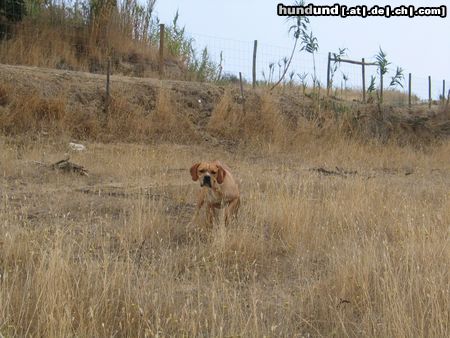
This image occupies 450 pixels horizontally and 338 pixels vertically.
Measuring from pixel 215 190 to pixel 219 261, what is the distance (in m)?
1.28

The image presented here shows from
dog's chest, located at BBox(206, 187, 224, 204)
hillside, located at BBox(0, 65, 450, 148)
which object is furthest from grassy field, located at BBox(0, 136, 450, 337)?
hillside, located at BBox(0, 65, 450, 148)

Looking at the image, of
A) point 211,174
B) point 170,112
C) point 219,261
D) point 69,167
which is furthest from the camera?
point 170,112

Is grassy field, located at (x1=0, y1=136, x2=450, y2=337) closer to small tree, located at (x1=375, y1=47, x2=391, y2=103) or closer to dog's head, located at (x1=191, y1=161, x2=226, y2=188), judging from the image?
dog's head, located at (x1=191, y1=161, x2=226, y2=188)

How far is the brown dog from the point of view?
219 inches

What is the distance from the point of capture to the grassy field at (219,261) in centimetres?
325

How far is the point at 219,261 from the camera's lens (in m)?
4.43

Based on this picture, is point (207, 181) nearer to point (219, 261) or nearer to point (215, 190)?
point (215, 190)

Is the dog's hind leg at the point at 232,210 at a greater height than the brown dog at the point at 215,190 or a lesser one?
lesser

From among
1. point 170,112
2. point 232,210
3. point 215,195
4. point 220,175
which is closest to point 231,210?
point 232,210

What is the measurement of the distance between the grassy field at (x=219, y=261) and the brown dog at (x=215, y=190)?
21 centimetres

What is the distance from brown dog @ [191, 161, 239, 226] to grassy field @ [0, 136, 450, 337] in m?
0.21

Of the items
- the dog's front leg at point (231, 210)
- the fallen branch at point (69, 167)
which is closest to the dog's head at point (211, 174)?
the dog's front leg at point (231, 210)

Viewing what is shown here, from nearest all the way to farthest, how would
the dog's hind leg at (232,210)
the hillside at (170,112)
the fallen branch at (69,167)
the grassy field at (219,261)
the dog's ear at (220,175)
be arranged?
the grassy field at (219,261), the dog's hind leg at (232,210), the dog's ear at (220,175), the fallen branch at (69,167), the hillside at (170,112)

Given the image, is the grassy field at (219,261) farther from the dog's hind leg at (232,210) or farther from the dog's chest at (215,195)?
the dog's chest at (215,195)
